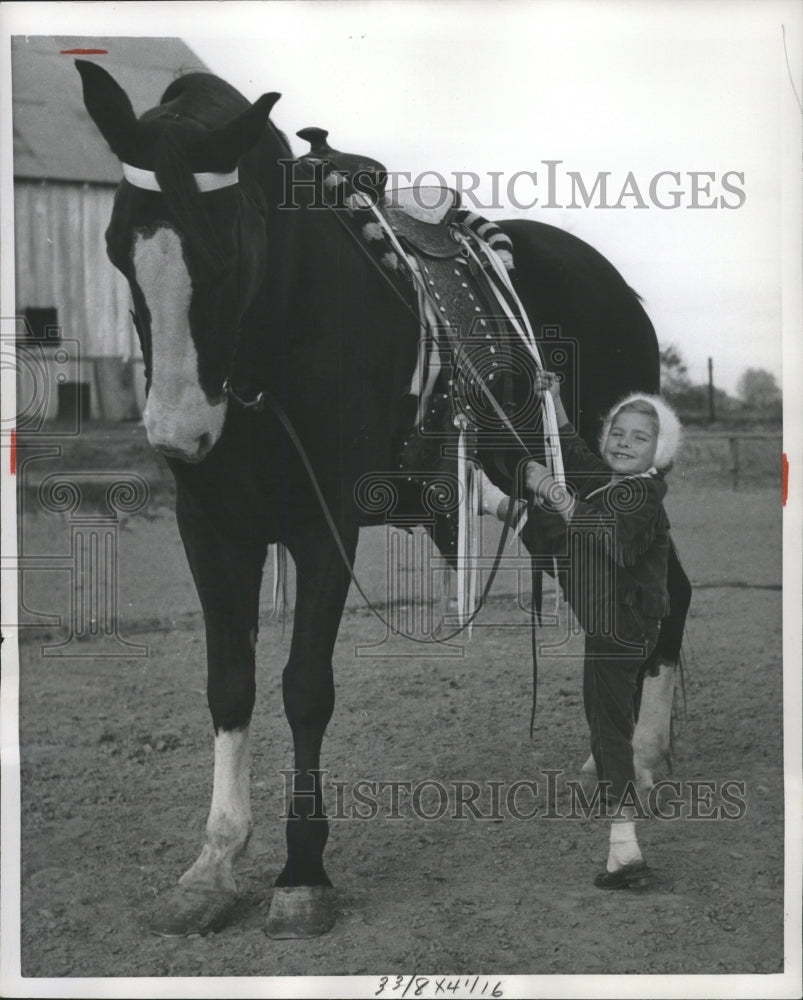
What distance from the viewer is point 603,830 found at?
103 inches

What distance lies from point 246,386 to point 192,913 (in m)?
1.15

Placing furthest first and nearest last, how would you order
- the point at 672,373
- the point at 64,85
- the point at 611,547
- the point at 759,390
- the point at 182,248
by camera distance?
the point at 672,373 → the point at 759,390 → the point at 64,85 → the point at 611,547 → the point at 182,248

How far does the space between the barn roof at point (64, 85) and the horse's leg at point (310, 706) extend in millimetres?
1011

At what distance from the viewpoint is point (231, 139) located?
2.06 metres

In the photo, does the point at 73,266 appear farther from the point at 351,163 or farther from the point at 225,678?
the point at 225,678

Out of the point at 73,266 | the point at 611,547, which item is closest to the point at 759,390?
the point at 611,547

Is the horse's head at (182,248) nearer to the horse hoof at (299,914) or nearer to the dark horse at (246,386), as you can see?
the dark horse at (246,386)

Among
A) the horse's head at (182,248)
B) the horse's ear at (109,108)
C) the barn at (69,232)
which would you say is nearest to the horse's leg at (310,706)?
the horse's head at (182,248)

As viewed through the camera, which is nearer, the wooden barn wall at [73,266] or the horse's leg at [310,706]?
the horse's leg at [310,706]

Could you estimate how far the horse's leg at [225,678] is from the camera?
2434 mm

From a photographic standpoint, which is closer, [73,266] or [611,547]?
[611,547]

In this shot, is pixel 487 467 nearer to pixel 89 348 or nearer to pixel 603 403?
pixel 603 403

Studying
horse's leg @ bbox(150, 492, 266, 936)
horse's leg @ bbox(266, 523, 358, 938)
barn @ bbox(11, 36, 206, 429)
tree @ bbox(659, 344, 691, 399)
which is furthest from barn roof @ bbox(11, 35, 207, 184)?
tree @ bbox(659, 344, 691, 399)

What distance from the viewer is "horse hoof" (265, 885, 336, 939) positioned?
90.6 inches
